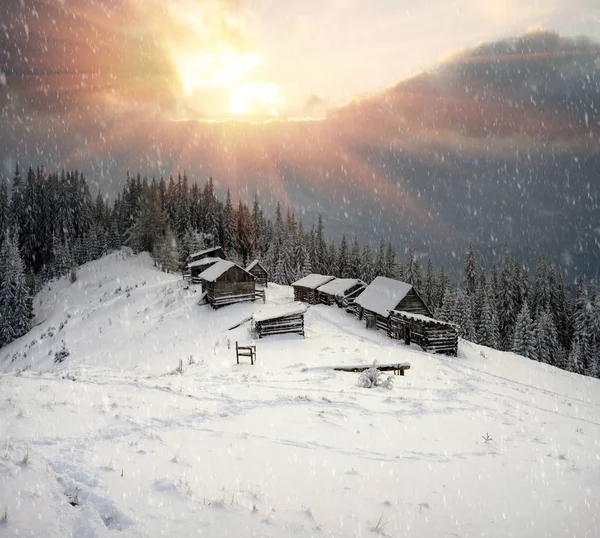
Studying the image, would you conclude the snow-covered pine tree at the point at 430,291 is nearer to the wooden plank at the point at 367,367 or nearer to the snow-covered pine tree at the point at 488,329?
the snow-covered pine tree at the point at 488,329

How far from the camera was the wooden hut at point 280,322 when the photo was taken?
103 ft

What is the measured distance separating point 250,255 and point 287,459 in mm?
87294

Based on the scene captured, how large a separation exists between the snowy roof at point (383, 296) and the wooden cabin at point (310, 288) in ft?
33.4

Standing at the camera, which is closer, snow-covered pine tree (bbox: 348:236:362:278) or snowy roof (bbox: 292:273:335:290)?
snowy roof (bbox: 292:273:335:290)

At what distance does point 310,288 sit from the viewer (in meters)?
53.4

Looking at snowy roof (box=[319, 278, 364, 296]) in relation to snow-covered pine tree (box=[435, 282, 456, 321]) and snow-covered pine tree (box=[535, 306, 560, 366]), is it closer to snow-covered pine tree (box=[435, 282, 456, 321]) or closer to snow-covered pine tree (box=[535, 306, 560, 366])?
snow-covered pine tree (box=[435, 282, 456, 321])

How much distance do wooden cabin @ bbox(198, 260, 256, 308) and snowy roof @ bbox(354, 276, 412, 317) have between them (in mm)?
13798

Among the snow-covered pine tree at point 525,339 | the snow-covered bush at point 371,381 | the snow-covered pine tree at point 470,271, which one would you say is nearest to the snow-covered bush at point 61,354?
the snow-covered bush at point 371,381

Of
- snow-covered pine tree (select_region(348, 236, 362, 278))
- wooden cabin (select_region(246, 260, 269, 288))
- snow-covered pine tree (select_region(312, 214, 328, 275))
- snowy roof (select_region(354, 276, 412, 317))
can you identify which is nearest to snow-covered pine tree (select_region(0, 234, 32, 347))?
wooden cabin (select_region(246, 260, 269, 288))

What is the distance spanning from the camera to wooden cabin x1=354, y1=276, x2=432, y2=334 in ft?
127

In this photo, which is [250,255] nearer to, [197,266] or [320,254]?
[320,254]

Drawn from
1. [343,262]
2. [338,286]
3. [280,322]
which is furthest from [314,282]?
[343,262]

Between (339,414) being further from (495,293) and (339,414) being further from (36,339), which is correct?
(495,293)

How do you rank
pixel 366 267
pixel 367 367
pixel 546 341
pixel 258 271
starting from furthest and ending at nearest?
1. pixel 366 267
2. pixel 546 341
3. pixel 258 271
4. pixel 367 367
